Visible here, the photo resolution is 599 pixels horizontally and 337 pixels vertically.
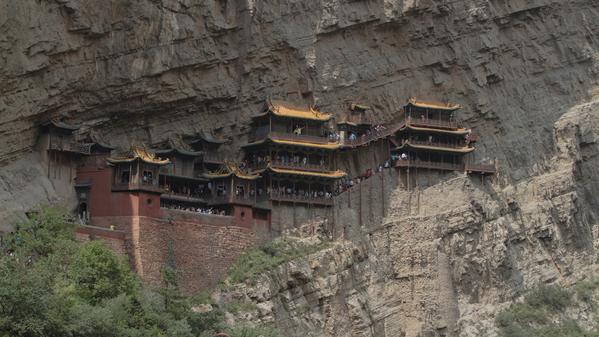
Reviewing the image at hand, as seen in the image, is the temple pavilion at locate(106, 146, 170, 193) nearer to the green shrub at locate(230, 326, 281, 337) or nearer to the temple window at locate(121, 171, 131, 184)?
the temple window at locate(121, 171, 131, 184)

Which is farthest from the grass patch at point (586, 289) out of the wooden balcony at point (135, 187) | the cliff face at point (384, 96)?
the wooden balcony at point (135, 187)

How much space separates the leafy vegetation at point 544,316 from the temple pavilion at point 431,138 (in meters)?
5.70

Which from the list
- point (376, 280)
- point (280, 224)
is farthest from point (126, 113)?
point (376, 280)

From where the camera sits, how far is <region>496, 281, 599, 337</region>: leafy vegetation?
55438mm

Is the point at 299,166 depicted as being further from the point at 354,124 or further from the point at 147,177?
the point at 147,177

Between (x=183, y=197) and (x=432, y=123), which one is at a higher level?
(x=432, y=123)

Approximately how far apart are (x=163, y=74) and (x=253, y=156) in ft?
17.0

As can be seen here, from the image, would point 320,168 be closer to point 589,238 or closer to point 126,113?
point 126,113

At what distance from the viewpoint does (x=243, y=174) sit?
53656 millimetres

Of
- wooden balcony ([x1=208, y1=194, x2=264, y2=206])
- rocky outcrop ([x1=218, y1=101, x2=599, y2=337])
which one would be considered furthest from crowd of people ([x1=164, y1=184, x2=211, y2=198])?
rocky outcrop ([x1=218, y1=101, x2=599, y2=337])

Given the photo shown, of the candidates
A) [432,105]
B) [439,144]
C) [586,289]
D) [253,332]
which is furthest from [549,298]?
[253,332]

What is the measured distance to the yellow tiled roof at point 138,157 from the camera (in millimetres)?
50594

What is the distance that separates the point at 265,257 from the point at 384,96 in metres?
9.62

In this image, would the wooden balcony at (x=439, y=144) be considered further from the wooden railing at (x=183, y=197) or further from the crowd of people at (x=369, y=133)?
the wooden railing at (x=183, y=197)
